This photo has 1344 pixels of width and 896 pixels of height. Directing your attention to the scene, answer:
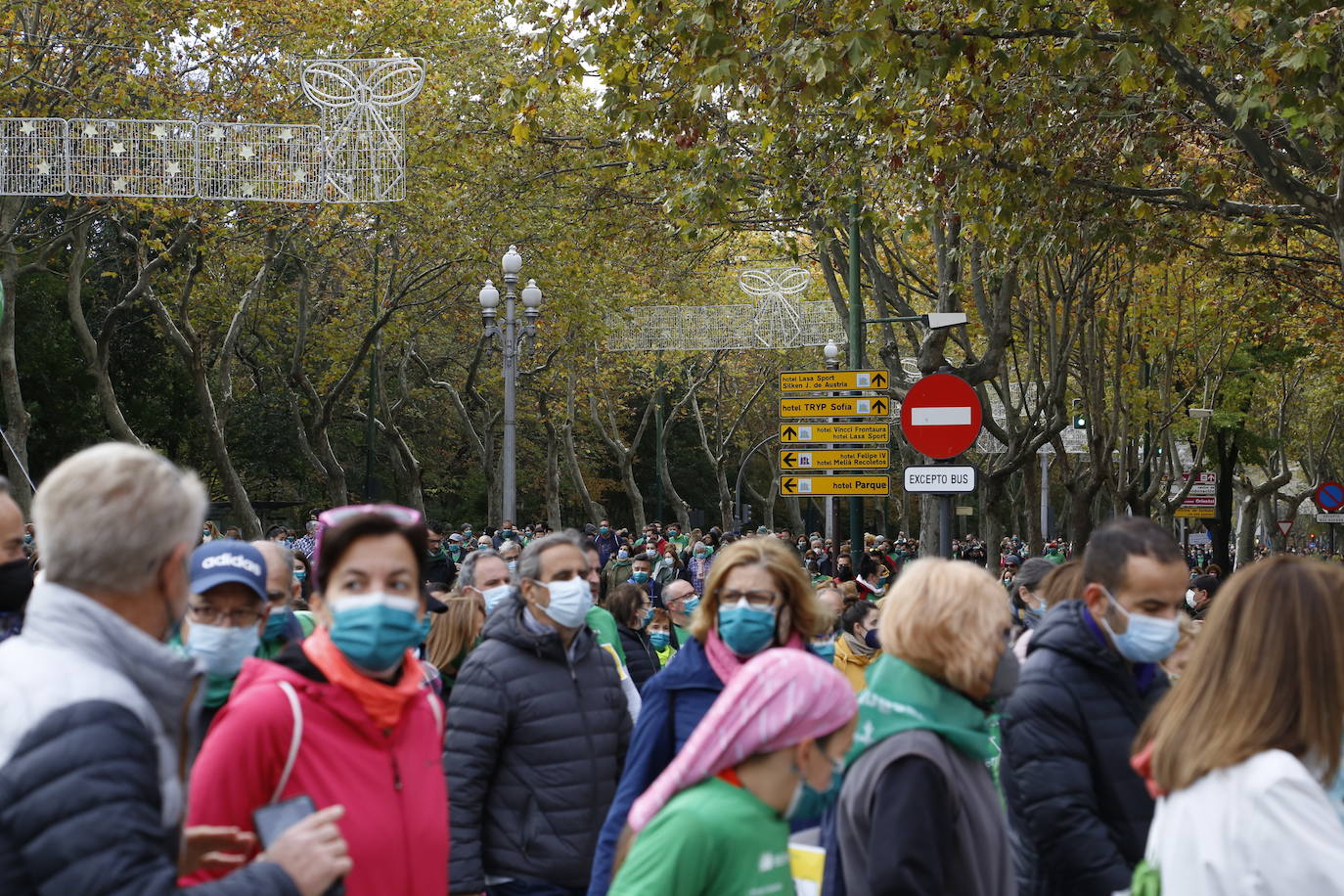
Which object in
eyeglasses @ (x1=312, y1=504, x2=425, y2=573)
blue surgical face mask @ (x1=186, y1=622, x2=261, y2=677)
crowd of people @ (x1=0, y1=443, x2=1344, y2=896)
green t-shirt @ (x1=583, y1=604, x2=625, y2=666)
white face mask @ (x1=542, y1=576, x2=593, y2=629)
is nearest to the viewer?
crowd of people @ (x1=0, y1=443, x2=1344, y2=896)

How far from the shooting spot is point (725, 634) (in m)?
4.71

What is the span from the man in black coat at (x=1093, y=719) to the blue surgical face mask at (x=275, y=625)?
7.29ft

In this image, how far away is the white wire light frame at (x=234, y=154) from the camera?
1588 cm

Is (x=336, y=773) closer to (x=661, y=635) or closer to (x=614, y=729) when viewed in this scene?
(x=614, y=729)

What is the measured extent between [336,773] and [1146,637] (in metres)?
2.26

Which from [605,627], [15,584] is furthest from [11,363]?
[15,584]

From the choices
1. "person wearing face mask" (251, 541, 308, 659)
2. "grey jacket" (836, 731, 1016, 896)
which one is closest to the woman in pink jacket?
"grey jacket" (836, 731, 1016, 896)

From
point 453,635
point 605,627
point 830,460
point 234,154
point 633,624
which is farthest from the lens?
point 234,154

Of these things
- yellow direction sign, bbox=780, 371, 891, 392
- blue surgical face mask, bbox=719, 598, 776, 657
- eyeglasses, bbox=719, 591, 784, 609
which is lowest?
blue surgical face mask, bbox=719, 598, 776, 657

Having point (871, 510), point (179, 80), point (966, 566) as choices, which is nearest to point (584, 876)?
point (966, 566)

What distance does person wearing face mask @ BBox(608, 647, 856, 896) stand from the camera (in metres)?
2.86

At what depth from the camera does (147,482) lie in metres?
2.39

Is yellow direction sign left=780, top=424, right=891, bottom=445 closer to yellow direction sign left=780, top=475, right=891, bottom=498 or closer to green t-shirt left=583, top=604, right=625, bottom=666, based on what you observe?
yellow direction sign left=780, top=475, right=891, bottom=498

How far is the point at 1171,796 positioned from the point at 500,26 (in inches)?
916
